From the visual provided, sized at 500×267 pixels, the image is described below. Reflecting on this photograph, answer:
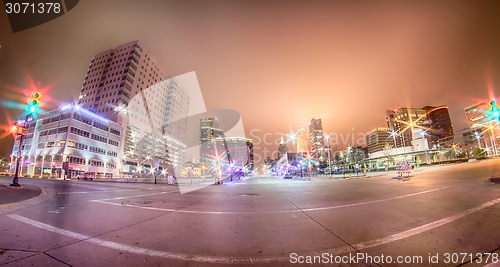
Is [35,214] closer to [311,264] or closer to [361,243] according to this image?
[311,264]

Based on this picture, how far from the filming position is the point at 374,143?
195250mm

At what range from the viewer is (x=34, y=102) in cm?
1310

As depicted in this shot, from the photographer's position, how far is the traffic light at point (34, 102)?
13.0 m

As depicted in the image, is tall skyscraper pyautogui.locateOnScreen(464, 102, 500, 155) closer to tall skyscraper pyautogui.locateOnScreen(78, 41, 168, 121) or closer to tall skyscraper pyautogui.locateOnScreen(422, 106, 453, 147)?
tall skyscraper pyautogui.locateOnScreen(422, 106, 453, 147)

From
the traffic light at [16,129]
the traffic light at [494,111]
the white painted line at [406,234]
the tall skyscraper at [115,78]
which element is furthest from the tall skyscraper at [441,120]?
the traffic light at [16,129]

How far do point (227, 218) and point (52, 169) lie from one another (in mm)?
85037

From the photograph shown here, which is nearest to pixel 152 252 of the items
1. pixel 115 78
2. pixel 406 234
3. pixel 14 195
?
pixel 406 234

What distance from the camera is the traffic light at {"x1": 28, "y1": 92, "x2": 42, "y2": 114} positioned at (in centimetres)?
1305

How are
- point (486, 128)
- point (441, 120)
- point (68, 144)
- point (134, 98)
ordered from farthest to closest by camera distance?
point (441, 120), point (134, 98), point (486, 128), point (68, 144)

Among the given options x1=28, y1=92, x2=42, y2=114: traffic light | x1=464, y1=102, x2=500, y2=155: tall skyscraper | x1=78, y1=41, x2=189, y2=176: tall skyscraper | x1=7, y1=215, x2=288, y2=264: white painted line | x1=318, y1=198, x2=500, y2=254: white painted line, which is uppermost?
x1=78, y1=41, x2=189, y2=176: tall skyscraper

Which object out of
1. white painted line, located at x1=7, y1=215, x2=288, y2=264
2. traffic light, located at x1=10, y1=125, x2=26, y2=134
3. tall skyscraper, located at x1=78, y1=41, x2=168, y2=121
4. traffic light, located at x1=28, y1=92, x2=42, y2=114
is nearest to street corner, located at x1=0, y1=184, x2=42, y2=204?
traffic light, located at x1=10, y1=125, x2=26, y2=134

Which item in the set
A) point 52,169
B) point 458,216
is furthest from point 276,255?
point 52,169

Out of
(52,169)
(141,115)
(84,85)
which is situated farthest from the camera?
(141,115)

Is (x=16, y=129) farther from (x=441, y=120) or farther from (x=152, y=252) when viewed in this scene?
(x=441, y=120)
